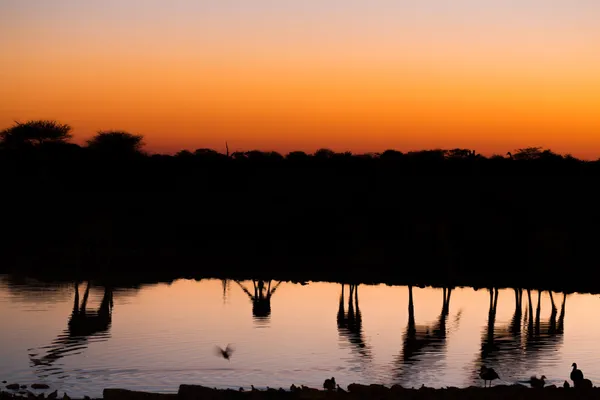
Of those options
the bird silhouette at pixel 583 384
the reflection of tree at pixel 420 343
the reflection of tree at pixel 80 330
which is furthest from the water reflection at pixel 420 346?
the reflection of tree at pixel 80 330

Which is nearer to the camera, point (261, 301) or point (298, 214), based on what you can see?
point (261, 301)

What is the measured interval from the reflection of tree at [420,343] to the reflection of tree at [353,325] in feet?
4.08

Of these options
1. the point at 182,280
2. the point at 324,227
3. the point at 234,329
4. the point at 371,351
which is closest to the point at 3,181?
the point at 324,227

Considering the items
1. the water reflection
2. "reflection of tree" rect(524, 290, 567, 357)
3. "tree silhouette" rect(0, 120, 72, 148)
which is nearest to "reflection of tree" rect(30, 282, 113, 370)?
the water reflection

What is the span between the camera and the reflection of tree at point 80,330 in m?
24.5

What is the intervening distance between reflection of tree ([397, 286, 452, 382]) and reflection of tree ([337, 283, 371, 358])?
4.08ft

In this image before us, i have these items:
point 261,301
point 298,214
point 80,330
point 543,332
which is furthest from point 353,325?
point 298,214

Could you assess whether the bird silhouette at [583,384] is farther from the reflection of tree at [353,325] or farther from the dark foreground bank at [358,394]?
the reflection of tree at [353,325]

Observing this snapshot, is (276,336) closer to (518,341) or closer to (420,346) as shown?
(420,346)

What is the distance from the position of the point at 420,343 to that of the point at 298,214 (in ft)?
132

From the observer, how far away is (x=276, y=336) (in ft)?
96.4

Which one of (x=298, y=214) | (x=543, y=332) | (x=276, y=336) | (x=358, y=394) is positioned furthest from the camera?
(x=298, y=214)

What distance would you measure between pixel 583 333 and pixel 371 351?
29.9 ft

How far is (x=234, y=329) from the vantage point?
30.6 m
